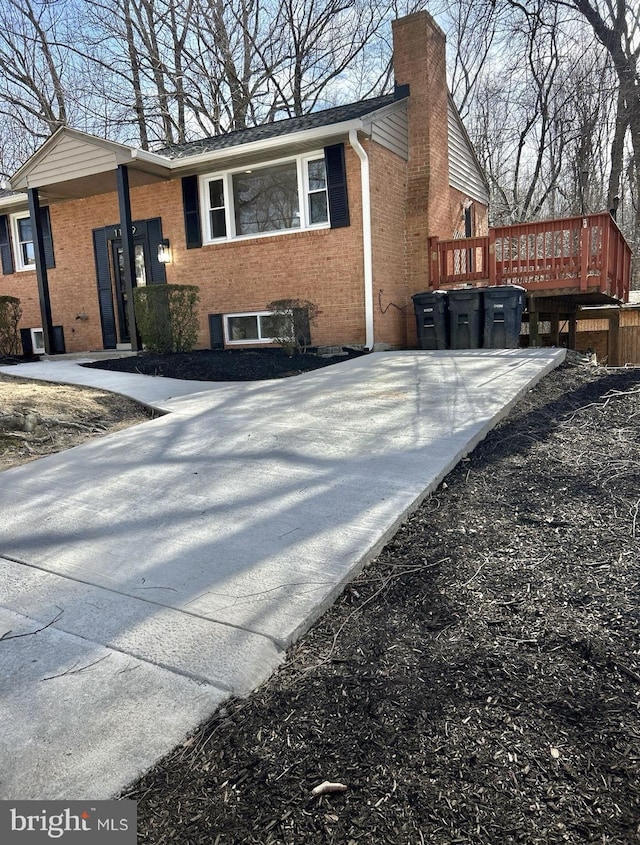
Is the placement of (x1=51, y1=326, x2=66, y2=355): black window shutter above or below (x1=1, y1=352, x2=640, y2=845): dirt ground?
above

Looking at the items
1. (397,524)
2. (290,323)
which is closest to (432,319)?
(290,323)

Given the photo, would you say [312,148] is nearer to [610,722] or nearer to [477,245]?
[477,245]

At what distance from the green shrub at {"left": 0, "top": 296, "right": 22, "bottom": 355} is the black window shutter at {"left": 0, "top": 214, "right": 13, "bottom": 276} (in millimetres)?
3435

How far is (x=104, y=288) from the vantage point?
1341 centimetres

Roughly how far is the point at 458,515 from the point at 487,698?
57.8 inches

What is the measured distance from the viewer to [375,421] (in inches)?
203

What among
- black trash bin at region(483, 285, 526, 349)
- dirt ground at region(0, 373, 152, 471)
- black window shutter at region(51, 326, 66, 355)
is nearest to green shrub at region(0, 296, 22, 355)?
black window shutter at region(51, 326, 66, 355)

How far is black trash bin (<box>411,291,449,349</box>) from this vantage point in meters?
10.1

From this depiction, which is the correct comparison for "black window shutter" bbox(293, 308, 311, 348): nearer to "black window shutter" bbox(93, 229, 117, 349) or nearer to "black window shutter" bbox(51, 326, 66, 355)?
"black window shutter" bbox(93, 229, 117, 349)

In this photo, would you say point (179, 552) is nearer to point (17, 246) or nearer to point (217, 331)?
point (217, 331)

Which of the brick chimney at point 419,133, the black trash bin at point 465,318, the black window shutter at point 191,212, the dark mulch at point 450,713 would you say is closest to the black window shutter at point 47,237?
the black window shutter at point 191,212

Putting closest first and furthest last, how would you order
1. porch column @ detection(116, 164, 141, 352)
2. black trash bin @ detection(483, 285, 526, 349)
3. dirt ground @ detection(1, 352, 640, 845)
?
dirt ground @ detection(1, 352, 640, 845) < black trash bin @ detection(483, 285, 526, 349) < porch column @ detection(116, 164, 141, 352)

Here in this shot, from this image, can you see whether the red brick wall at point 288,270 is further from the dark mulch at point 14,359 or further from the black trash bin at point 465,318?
the dark mulch at point 14,359

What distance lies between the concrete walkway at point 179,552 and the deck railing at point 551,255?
510 centimetres
